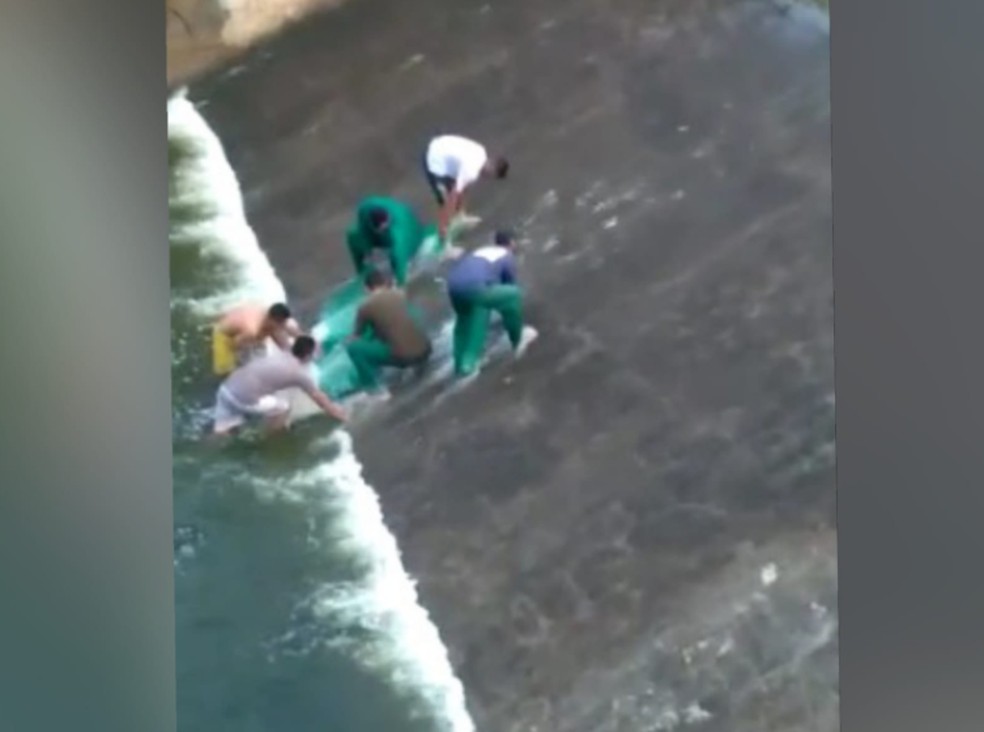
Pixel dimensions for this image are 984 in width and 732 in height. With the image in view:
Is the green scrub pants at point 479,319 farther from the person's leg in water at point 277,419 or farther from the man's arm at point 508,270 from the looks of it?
the person's leg in water at point 277,419

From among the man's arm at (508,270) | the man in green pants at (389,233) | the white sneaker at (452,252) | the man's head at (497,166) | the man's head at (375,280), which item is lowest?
the man's arm at (508,270)

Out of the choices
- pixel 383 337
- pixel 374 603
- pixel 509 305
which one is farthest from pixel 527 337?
pixel 374 603

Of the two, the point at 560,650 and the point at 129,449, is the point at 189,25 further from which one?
the point at 560,650


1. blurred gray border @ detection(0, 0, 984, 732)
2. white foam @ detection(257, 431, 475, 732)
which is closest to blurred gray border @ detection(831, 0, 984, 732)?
blurred gray border @ detection(0, 0, 984, 732)

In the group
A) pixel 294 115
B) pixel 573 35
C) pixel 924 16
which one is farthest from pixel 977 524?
pixel 294 115

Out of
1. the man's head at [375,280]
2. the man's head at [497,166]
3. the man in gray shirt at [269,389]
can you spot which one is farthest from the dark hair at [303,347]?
the man's head at [497,166]

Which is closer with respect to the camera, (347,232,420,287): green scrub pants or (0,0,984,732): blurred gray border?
(0,0,984,732): blurred gray border

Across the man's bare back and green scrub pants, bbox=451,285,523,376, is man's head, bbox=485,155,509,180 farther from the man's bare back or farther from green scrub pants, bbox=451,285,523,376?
the man's bare back
